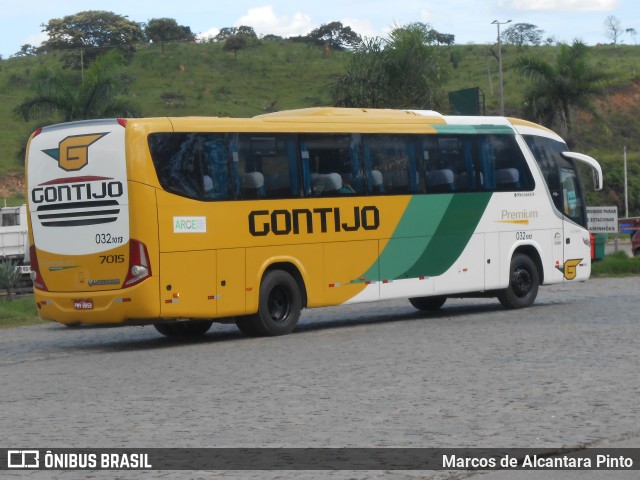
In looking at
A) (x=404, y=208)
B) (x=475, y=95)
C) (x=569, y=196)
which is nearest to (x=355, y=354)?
(x=404, y=208)

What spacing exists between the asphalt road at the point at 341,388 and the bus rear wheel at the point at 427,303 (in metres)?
2.72

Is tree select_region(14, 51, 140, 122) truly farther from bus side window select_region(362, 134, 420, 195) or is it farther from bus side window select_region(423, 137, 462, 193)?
bus side window select_region(362, 134, 420, 195)

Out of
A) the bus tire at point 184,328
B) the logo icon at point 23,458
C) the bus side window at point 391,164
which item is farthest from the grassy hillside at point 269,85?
the logo icon at point 23,458

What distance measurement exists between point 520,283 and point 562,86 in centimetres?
3233

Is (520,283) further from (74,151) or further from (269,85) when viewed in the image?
(269,85)

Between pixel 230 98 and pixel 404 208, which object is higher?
pixel 230 98

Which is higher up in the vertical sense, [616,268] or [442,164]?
[442,164]

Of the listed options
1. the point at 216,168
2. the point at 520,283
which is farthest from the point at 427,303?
the point at 216,168

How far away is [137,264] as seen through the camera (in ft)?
56.1

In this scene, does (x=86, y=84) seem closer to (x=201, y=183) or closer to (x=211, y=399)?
(x=201, y=183)

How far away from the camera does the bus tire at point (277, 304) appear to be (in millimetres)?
18609

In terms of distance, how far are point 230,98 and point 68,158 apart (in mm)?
72276

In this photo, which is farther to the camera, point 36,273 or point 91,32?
point 91,32

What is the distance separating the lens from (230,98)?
8931cm
